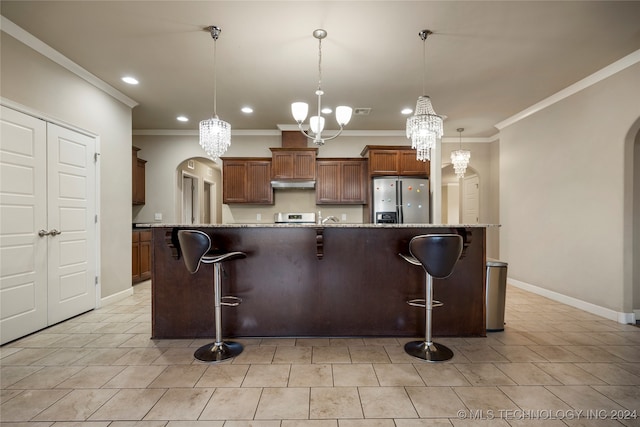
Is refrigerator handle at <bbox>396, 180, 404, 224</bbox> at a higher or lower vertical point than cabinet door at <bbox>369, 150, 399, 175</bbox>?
lower

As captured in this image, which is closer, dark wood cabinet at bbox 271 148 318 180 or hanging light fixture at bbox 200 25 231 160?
hanging light fixture at bbox 200 25 231 160

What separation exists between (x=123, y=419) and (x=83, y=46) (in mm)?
3293

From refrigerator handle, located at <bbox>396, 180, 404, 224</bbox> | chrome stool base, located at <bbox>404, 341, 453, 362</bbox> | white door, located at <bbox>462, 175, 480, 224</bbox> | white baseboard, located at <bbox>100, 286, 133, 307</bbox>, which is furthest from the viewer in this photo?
white door, located at <bbox>462, 175, 480, 224</bbox>

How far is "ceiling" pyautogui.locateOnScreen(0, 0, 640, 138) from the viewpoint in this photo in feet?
7.72

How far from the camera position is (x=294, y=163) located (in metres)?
5.21

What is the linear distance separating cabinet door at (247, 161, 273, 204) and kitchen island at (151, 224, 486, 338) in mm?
2698

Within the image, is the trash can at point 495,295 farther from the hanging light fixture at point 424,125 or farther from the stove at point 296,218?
the stove at point 296,218

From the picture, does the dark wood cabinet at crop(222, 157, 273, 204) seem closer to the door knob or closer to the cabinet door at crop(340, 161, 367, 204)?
the cabinet door at crop(340, 161, 367, 204)

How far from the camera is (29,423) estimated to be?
156 cm

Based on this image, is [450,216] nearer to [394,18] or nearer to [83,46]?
[394,18]

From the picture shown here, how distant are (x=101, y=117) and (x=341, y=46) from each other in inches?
122

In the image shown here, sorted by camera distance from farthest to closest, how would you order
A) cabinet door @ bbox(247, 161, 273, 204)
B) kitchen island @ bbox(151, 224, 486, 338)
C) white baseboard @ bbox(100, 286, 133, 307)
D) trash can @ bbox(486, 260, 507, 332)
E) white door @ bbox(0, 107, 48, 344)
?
cabinet door @ bbox(247, 161, 273, 204)
white baseboard @ bbox(100, 286, 133, 307)
trash can @ bbox(486, 260, 507, 332)
kitchen island @ bbox(151, 224, 486, 338)
white door @ bbox(0, 107, 48, 344)

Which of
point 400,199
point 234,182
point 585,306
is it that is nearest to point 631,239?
point 585,306

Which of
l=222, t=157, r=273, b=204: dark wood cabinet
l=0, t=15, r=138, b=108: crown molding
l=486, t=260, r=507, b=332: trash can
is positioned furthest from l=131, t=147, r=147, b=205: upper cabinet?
l=486, t=260, r=507, b=332: trash can
